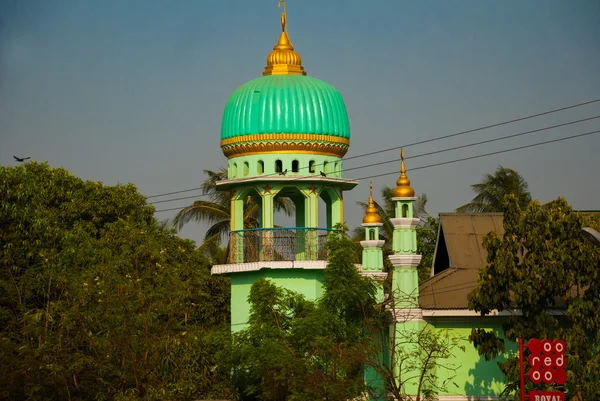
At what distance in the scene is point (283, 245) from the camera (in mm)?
34781

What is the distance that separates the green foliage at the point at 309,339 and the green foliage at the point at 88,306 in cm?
198

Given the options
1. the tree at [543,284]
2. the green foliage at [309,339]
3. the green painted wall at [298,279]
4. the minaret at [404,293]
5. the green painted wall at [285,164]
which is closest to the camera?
the tree at [543,284]

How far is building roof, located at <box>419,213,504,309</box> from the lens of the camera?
105 ft

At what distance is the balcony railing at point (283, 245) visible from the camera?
34656mm

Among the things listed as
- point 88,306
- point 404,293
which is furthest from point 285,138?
point 88,306

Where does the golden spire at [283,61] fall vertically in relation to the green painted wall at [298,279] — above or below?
above

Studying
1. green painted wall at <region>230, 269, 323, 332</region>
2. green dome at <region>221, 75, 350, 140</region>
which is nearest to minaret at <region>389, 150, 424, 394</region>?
green painted wall at <region>230, 269, 323, 332</region>

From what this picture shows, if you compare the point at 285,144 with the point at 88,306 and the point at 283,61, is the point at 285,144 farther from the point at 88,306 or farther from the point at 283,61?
the point at 88,306

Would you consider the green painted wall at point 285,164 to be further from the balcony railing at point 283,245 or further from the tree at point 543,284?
the tree at point 543,284

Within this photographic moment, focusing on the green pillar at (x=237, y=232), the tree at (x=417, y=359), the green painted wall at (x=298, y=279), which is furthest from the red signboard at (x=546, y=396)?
the green pillar at (x=237, y=232)

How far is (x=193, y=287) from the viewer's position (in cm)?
4103

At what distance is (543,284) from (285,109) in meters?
9.22

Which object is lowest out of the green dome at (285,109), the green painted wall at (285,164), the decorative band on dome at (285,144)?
the green painted wall at (285,164)

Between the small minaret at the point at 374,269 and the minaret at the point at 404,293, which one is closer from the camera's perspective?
the minaret at the point at 404,293
